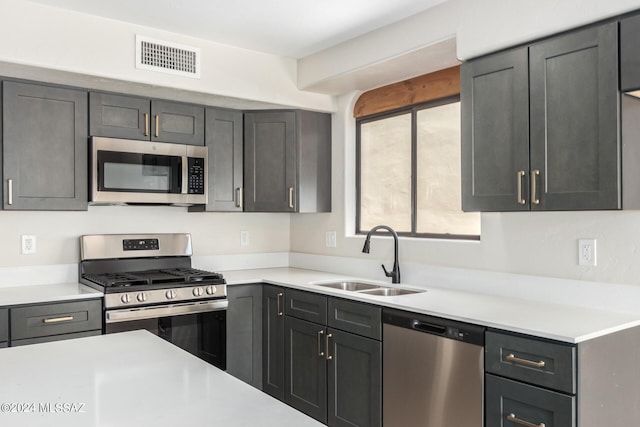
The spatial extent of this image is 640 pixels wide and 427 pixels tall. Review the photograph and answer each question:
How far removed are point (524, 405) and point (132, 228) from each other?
2.75m

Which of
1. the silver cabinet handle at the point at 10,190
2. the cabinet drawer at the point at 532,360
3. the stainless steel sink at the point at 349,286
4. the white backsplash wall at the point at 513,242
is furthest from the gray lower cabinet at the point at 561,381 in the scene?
the silver cabinet handle at the point at 10,190

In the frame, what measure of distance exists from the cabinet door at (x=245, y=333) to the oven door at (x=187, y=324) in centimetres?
7

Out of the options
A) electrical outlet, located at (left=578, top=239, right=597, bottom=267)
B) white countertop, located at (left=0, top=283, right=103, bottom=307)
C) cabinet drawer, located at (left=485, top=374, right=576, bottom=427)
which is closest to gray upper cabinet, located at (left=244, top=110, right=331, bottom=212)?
white countertop, located at (left=0, top=283, right=103, bottom=307)

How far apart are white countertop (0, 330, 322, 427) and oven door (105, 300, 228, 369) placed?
4.34ft

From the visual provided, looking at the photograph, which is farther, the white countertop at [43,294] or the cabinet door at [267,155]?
the cabinet door at [267,155]

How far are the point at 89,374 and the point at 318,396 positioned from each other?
1897mm

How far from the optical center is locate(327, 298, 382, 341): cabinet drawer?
2633mm

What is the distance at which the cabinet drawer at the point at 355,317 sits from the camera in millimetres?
2633

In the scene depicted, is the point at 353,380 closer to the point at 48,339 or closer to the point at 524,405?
the point at 524,405

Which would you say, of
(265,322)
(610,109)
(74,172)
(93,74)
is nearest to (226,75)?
(93,74)

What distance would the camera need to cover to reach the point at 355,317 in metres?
2.77

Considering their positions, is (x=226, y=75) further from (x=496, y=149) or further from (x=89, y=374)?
(x=89, y=374)

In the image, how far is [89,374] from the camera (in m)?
1.37

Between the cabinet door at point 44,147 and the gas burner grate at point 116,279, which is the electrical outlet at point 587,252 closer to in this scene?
the gas burner grate at point 116,279
